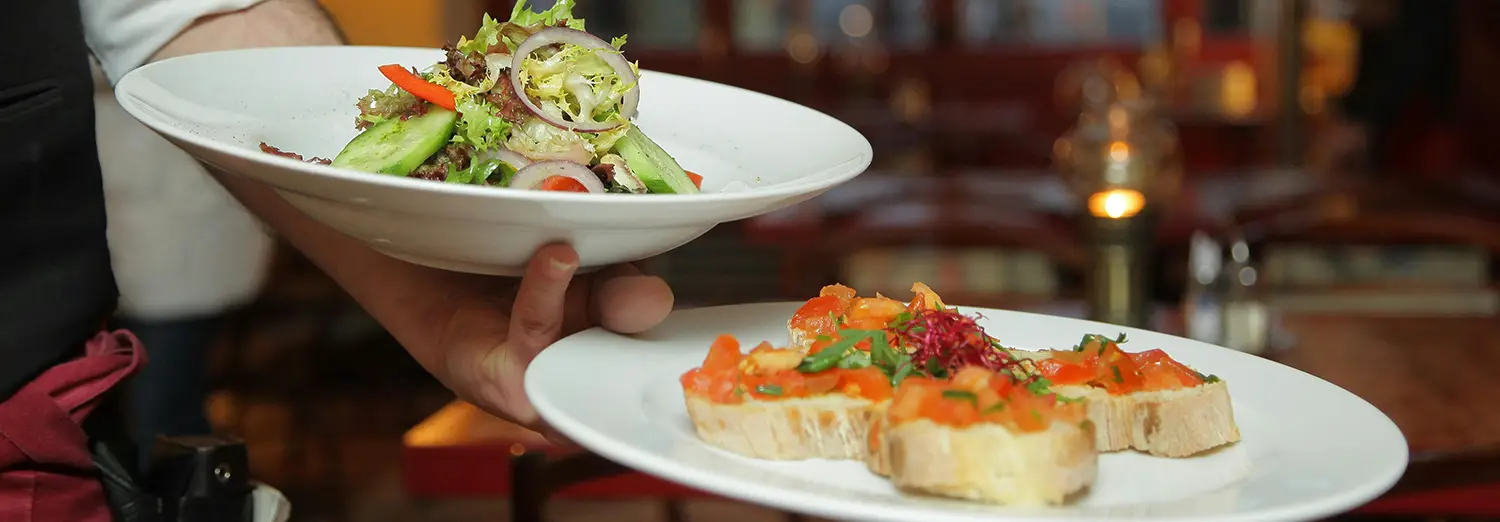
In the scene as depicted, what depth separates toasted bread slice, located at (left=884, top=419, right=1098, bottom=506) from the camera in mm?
852

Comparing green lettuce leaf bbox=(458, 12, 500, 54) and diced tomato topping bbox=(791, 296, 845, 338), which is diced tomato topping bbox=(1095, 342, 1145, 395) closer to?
diced tomato topping bbox=(791, 296, 845, 338)

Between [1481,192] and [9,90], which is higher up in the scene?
[9,90]

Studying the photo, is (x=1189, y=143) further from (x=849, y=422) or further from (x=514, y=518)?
(x=849, y=422)

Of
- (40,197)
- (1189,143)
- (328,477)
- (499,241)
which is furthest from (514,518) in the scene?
(1189,143)

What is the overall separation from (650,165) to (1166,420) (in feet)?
1.57

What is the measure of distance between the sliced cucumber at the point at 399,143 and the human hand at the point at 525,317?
0.47ft

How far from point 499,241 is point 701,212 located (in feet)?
0.49

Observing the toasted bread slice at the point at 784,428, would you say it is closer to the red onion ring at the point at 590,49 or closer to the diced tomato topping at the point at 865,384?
the diced tomato topping at the point at 865,384

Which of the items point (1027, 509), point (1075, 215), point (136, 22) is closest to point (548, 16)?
point (136, 22)

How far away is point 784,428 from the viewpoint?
95cm

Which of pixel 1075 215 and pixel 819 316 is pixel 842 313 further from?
pixel 1075 215

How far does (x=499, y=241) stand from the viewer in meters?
0.97

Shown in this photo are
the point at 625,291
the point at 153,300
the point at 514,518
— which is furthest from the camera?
the point at 153,300

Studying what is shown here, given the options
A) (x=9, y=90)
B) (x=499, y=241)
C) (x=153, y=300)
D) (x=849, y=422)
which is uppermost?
(x=9, y=90)
